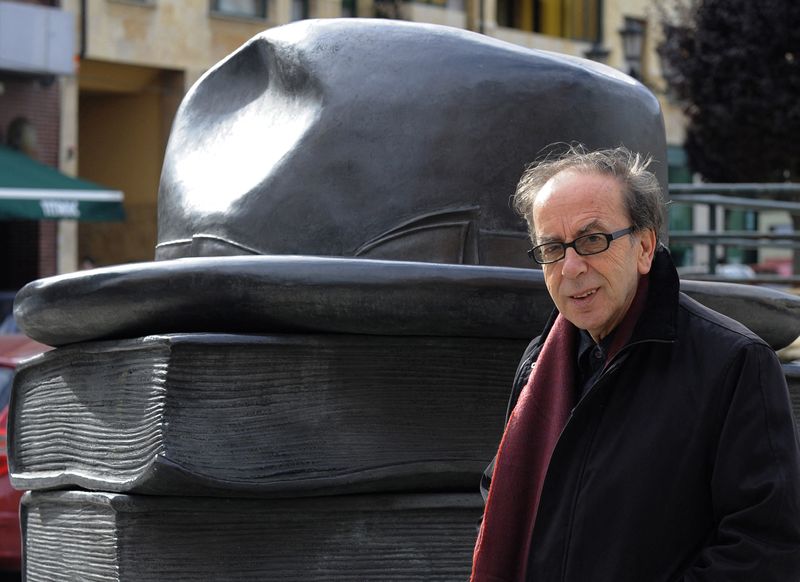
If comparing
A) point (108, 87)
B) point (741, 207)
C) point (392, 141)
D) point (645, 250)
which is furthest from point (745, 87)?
point (645, 250)

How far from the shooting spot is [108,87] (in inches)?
910

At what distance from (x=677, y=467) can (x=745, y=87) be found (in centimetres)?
1607

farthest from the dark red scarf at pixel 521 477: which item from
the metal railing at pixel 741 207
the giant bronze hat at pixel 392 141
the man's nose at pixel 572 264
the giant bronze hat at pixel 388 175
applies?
the metal railing at pixel 741 207

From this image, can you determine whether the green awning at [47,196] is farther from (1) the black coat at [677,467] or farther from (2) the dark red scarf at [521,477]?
(1) the black coat at [677,467]

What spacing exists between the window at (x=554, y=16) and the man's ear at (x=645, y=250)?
27.4m

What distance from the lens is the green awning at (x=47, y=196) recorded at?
17812 millimetres

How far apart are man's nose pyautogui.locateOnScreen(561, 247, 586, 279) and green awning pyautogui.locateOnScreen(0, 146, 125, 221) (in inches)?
625

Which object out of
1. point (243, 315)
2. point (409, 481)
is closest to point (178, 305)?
point (243, 315)

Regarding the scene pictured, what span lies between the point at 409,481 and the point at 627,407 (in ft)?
4.02

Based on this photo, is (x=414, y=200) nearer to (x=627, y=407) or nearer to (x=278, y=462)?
(x=278, y=462)

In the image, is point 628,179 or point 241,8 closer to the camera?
point 628,179

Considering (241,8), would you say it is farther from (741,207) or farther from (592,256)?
(592,256)

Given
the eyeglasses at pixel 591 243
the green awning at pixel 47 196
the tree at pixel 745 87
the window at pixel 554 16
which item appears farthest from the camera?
the window at pixel 554 16

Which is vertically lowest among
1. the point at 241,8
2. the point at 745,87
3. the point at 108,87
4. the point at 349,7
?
the point at 745,87
